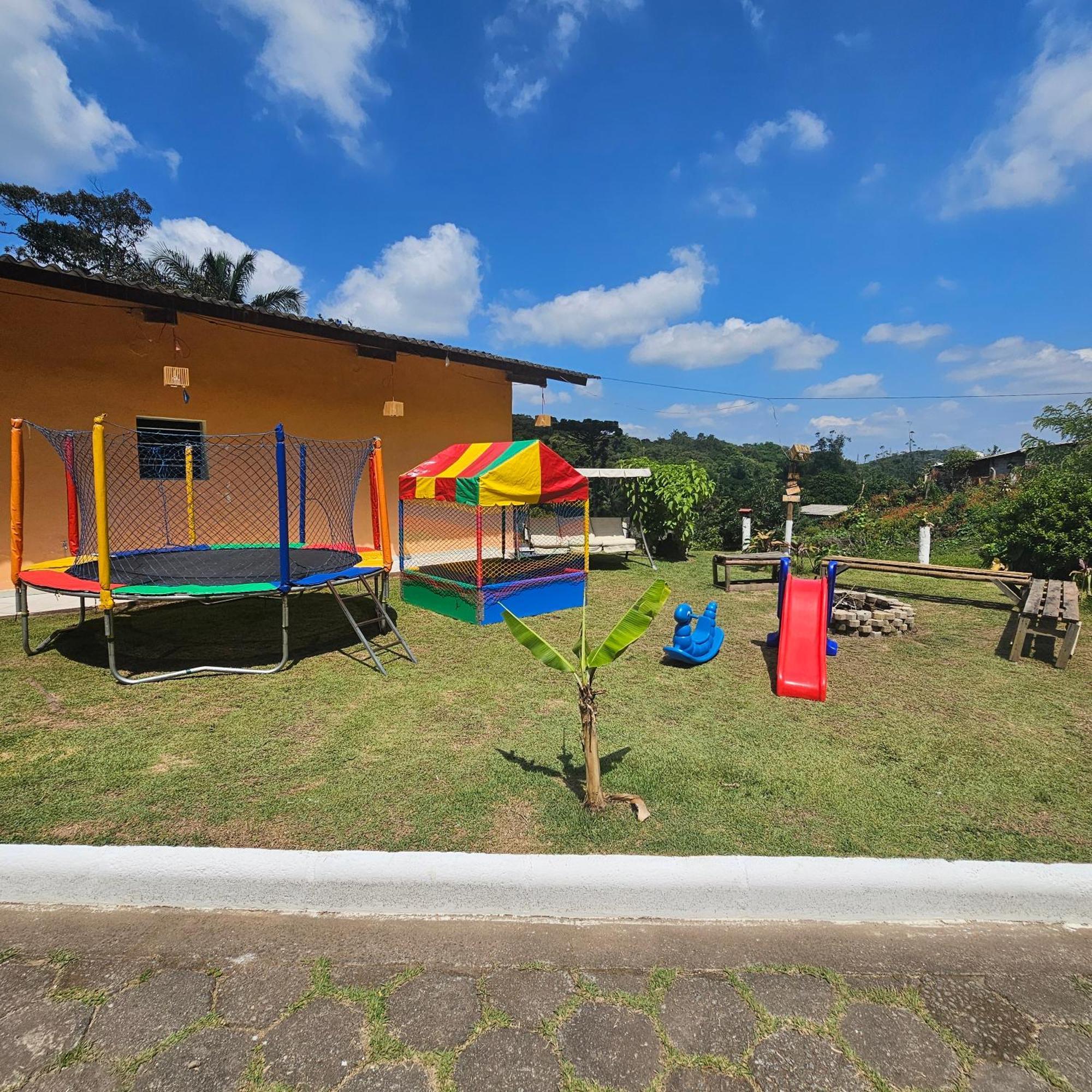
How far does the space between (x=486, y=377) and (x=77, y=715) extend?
9522 millimetres

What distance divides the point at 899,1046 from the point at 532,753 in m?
2.19

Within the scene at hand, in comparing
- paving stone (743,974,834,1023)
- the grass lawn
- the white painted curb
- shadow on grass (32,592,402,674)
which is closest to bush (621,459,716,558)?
the grass lawn

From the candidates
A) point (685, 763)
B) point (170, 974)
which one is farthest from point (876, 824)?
point (170, 974)

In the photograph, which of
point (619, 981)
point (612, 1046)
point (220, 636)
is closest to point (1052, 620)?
point (619, 981)

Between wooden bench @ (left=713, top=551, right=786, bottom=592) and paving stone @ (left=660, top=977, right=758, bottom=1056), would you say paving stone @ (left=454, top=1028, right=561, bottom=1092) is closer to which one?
paving stone @ (left=660, top=977, right=758, bottom=1056)

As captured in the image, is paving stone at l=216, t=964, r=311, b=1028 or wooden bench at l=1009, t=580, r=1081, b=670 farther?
wooden bench at l=1009, t=580, r=1081, b=670

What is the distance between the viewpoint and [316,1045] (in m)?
1.75

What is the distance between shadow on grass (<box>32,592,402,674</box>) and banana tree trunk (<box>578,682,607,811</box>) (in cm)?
308

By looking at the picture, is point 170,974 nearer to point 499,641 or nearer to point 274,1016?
point 274,1016

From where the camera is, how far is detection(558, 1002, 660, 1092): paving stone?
1666 millimetres

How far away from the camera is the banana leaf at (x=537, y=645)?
2719 mm

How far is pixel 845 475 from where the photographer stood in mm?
43969

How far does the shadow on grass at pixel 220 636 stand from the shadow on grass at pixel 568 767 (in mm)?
2381

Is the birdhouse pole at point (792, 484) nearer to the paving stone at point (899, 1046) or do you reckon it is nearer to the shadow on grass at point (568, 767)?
the shadow on grass at point (568, 767)
